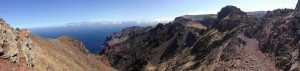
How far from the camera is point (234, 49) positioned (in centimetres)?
9231

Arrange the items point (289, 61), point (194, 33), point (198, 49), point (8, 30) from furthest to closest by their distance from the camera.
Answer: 1. point (194, 33)
2. point (198, 49)
3. point (289, 61)
4. point (8, 30)

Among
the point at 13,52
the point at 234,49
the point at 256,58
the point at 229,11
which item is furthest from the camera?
the point at 229,11

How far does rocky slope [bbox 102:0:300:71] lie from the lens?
83.4m

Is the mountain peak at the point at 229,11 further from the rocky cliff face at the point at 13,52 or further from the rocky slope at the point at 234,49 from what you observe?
the rocky cliff face at the point at 13,52

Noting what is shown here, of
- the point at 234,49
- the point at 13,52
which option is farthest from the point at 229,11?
the point at 13,52

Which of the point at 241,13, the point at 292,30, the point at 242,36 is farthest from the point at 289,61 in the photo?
the point at 241,13

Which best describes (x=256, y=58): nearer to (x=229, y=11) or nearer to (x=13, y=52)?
(x=13, y=52)

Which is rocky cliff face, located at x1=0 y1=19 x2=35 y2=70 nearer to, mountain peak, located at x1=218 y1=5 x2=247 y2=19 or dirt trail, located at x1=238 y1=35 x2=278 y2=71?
dirt trail, located at x1=238 y1=35 x2=278 y2=71

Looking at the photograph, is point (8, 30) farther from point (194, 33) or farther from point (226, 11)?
point (226, 11)

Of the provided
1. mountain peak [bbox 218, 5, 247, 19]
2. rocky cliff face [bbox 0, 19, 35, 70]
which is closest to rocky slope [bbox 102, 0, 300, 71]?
mountain peak [bbox 218, 5, 247, 19]

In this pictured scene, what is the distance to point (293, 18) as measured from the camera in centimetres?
9600

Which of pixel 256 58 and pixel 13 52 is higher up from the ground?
pixel 13 52

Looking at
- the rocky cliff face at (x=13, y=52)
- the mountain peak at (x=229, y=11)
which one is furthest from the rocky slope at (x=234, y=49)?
the rocky cliff face at (x=13, y=52)

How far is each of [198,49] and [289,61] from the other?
4773cm
